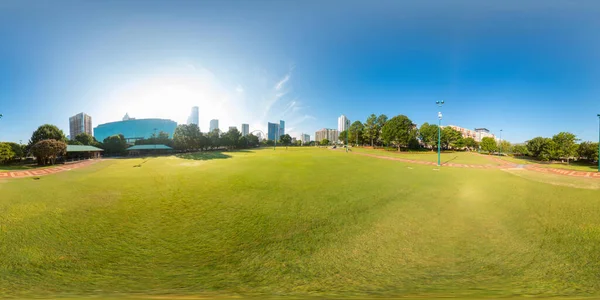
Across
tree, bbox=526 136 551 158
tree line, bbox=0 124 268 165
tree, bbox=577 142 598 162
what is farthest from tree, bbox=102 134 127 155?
tree, bbox=577 142 598 162

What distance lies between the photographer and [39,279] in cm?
Answer: 370

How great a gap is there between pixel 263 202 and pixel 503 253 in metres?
6.82

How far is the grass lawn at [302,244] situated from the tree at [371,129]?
5431 centimetres

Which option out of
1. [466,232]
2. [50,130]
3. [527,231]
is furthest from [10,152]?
[527,231]

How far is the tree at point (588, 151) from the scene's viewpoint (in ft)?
83.7

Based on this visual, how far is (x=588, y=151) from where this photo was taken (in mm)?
26047

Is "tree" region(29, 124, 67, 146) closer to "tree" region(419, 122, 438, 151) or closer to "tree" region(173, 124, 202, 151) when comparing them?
"tree" region(173, 124, 202, 151)

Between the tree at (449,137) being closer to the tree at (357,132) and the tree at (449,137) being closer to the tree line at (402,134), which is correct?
the tree line at (402,134)

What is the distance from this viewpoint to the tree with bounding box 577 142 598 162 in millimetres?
25516

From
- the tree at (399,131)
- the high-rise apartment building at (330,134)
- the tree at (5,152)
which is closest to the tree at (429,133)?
the tree at (399,131)

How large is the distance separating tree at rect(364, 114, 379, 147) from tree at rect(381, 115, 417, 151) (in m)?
11.9

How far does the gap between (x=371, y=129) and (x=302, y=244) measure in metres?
62.6

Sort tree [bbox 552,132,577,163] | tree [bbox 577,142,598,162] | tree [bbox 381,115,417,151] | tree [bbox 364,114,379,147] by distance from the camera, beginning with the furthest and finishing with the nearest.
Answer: tree [bbox 364,114,379,147], tree [bbox 381,115,417,151], tree [bbox 577,142,598,162], tree [bbox 552,132,577,163]

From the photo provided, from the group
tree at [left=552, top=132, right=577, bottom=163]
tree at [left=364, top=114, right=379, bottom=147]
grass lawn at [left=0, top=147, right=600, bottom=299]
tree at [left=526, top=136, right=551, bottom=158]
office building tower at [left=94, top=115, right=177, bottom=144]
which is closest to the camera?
grass lawn at [left=0, top=147, right=600, bottom=299]
